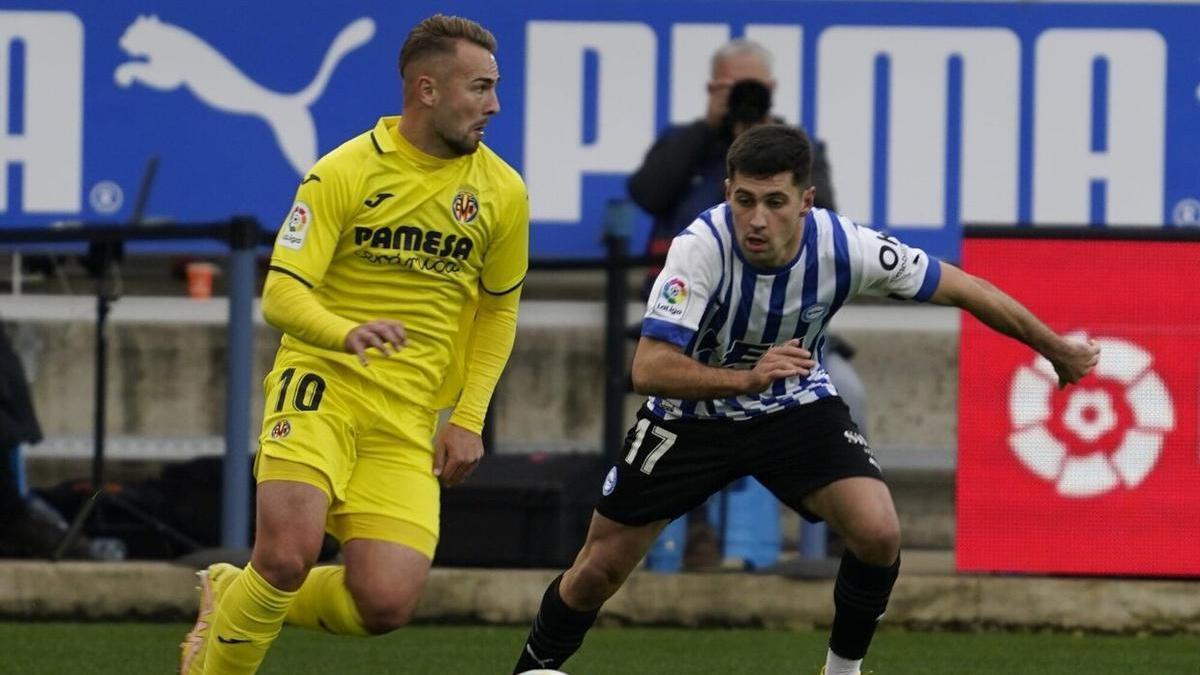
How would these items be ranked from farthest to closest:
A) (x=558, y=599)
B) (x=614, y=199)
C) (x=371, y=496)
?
(x=614, y=199) < (x=558, y=599) < (x=371, y=496)

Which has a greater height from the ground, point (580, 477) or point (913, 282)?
point (913, 282)

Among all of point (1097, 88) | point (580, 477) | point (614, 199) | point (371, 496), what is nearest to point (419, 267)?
point (371, 496)

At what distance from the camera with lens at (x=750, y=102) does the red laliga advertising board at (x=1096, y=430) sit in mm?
964

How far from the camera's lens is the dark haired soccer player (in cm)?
675

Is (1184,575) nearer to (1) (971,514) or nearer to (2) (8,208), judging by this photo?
(1) (971,514)

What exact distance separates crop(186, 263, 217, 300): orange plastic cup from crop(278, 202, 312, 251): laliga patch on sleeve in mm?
4790

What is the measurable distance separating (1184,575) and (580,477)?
2426 mm

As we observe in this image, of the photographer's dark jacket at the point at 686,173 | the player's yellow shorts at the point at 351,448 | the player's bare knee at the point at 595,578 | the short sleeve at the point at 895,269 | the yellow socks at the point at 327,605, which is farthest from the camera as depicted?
the photographer's dark jacket at the point at 686,173

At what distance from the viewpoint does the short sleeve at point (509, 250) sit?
683cm

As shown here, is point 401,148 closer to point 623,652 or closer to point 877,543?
point 877,543

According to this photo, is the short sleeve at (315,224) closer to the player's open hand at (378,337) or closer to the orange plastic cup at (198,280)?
the player's open hand at (378,337)

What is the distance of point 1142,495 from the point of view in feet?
31.0

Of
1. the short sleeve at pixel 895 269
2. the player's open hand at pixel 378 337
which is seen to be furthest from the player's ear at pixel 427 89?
the short sleeve at pixel 895 269

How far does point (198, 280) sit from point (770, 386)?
17.1 feet
